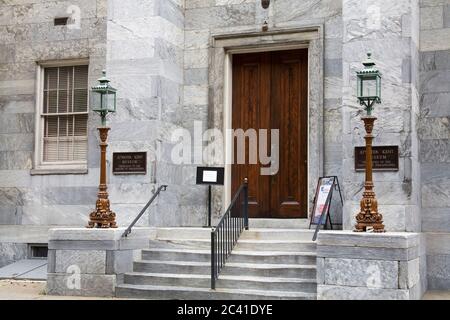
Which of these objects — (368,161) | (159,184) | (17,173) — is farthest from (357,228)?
(17,173)

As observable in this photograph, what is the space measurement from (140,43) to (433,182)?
5452 millimetres

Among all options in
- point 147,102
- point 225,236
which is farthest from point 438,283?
point 147,102

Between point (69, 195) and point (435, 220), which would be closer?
point (435, 220)

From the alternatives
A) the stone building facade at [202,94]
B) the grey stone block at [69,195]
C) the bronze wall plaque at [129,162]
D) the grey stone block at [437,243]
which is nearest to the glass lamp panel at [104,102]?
the stone building facade at [202,94]

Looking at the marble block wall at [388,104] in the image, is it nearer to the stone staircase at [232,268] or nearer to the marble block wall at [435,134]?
the marble block wall at [435,134]

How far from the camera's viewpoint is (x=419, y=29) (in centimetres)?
1140

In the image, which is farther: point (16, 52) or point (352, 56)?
point (16, 52)

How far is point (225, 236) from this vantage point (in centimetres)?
1058

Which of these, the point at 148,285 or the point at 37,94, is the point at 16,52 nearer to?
the point at 37,94

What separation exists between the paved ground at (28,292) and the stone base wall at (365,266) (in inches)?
49.3

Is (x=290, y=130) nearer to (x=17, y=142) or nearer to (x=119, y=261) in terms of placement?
(x=119, y=261)

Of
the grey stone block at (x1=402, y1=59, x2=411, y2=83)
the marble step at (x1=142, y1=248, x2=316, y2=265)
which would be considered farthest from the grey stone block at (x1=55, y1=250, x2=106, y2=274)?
the grey stone block at (x1=402, y1=59, x2=411, y2=83)

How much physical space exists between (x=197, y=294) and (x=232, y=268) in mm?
702

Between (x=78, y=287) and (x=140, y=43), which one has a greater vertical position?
(x=140, y=43)
